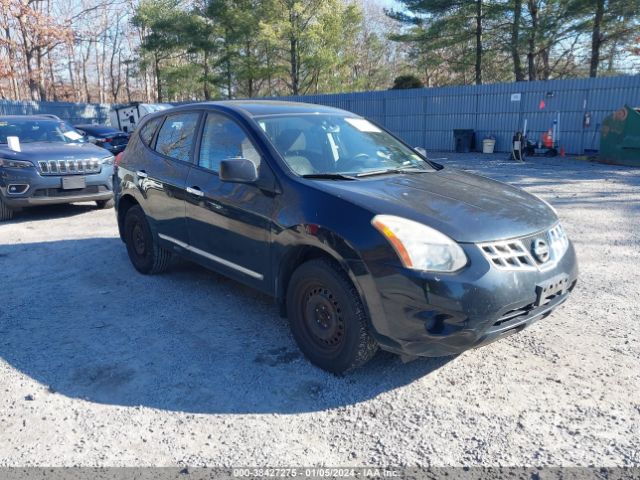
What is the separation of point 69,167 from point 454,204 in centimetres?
695

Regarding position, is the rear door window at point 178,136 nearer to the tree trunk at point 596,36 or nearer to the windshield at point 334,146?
the windshield at point 334,146

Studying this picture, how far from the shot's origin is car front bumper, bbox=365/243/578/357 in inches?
108

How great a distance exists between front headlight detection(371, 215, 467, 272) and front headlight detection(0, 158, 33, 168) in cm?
697

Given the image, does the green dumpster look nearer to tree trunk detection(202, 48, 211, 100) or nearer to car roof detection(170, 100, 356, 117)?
car roof detection(170, 100, 356, 117)

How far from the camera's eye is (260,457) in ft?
8.46

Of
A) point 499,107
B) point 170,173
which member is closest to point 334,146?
point 170,173

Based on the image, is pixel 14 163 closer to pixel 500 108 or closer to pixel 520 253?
pixel 520 253

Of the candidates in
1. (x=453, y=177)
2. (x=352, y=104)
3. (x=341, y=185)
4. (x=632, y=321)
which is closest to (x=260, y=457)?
(x=341, y=185)

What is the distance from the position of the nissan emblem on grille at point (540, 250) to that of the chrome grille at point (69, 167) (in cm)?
740

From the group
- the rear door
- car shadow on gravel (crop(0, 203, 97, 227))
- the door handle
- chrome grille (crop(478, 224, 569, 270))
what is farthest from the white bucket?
chrome grille (crop(478, 224, 569, 270))

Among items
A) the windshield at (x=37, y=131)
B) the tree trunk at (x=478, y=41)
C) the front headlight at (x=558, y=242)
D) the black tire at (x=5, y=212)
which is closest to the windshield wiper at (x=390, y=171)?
the front headlight at (x=558, y=242)

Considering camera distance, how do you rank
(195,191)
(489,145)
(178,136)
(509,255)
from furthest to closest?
1. (489,145)
2. (178,136)
3. (195,191)
4. (509,255)

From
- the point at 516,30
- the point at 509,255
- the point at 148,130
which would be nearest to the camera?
the point at 509,255

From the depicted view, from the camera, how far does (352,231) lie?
9.81 ft
